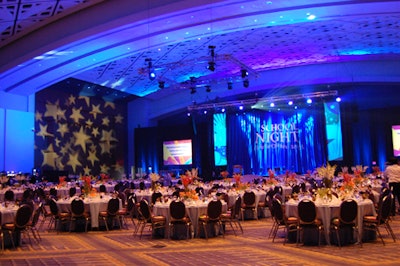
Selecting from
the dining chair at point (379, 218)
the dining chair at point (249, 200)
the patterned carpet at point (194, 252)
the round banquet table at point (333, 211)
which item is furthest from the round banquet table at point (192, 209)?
the dining chair at point (379, 218)

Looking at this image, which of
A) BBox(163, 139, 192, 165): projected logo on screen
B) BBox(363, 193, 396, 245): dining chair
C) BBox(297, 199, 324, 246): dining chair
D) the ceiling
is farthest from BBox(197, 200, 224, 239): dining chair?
BBox(163, 139, 192, 165): projected logo on screen

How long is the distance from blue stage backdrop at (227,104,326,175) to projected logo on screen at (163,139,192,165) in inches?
78.5

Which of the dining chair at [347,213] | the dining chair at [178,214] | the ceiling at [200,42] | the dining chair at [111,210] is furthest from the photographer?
the ceiling at [200,42]

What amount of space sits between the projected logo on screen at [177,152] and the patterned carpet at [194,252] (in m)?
15.1

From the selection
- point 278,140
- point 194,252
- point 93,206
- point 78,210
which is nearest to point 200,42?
point 278,140

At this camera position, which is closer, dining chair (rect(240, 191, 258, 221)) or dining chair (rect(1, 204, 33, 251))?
dining chair (rect(1, 204, 33, 251))

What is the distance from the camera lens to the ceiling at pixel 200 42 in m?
12.4

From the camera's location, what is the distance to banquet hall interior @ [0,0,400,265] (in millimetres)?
7223

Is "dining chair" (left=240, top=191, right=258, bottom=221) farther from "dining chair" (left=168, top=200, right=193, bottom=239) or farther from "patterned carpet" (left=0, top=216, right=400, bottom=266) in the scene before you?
"dining chair" (left=168, top=200, right=193, bottom=239)

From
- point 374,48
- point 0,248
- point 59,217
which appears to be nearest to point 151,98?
point 374,48

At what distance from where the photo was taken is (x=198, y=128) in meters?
23.2

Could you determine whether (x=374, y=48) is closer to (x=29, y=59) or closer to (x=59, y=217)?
(x=29, y=59)

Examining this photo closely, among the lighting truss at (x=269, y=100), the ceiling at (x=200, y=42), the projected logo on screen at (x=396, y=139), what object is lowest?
the projected logo on screen at (x=396, y=139)

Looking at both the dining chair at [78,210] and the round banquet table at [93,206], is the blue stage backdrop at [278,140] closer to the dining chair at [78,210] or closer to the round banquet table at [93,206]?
the round banquet table at [93,206]
